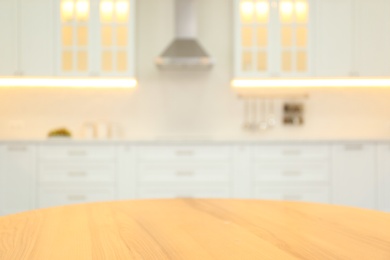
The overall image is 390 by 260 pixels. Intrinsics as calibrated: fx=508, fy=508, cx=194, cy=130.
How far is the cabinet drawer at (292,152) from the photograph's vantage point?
4480mm

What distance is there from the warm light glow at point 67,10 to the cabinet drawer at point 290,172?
2179 millimetres

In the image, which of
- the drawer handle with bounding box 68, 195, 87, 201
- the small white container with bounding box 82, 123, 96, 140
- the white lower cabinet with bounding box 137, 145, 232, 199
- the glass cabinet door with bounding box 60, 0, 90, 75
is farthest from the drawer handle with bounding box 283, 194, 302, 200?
the glass cabinet door with bounding box 60, 0, 90, 75

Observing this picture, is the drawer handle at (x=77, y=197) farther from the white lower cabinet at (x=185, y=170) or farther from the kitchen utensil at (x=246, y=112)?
the kitchen utensil at (x=246, y=112)

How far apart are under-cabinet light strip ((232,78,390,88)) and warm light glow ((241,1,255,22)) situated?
60 centimetres

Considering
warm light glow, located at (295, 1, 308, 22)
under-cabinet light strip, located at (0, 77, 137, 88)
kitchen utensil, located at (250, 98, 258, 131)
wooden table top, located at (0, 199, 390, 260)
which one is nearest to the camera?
wooden table top, located at (0, 199, 390, 260)

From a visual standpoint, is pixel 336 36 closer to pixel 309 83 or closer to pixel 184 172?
pixel 309 83

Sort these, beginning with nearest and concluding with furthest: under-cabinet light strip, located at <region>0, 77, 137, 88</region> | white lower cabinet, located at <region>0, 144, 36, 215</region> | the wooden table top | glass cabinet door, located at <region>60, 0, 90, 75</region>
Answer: the wooden table top → white lower cabinet, located at <region>0, 144, 36, 215</region> → glass cabinet door, located at <region>60, 0, 90, 75</region> → under-cabinet light strip, located at <region>0, 77, 137, 88</region>

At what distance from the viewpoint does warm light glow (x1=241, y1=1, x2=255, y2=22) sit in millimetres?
4789

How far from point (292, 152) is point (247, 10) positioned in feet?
4.62

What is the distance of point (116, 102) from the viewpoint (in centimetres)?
504

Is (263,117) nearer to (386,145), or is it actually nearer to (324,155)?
(324,155)

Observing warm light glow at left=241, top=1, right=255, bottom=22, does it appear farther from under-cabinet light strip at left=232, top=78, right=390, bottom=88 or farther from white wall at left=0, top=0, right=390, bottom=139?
under-cabinet light strip at left=232, top=78, right=390, bottom=88

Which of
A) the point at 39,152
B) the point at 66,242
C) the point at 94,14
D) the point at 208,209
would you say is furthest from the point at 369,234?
the point at 94,14

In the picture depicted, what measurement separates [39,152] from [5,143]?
1.00ft
